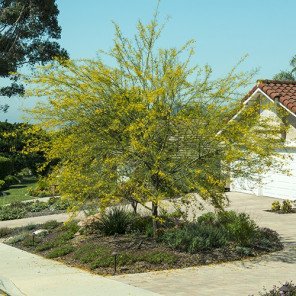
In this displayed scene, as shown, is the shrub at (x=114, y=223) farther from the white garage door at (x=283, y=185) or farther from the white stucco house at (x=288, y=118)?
the white garage door at (x=283, y=185)

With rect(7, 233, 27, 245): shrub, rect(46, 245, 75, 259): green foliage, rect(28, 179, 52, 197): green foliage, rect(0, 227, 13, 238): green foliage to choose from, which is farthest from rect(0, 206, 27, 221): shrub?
rect(46, 245, 75, 259): green foliage

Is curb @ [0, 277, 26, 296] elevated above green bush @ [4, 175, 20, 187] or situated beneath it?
situated beneath

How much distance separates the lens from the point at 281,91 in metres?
21.8

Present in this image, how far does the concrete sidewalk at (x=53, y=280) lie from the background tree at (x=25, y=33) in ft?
86.6

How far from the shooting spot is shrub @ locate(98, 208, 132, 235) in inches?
537

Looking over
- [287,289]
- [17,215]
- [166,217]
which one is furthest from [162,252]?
[17,215]

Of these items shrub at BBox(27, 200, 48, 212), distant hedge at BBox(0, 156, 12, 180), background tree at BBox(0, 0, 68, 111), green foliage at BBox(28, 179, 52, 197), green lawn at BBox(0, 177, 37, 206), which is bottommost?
shrub at BBox(27, 200, 48, 212)

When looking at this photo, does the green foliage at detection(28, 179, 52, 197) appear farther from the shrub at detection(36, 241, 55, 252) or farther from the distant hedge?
the distant hedge

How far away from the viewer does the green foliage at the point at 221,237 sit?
39.3ft

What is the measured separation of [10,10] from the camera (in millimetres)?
36875

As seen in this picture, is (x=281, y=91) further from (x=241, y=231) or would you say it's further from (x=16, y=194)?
(x=16, y=194)

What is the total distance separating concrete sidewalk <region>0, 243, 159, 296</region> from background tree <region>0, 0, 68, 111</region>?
26388 mm

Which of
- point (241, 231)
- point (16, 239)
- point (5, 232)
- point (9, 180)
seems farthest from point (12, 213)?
point (9, 180)

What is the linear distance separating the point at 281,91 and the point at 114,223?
10.5 metres
